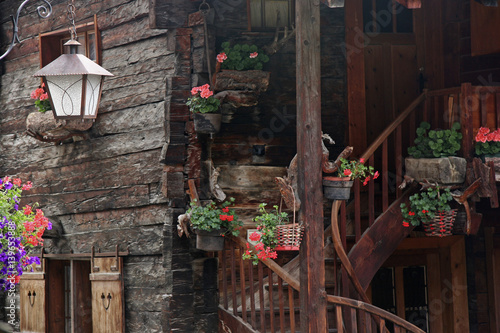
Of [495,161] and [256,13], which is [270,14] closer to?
[256,13]

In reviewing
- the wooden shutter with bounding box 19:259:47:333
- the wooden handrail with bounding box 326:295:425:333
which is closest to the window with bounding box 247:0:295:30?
the wooden handrail with bounding box 326:295:425:333

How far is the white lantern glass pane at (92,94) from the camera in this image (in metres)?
6.31

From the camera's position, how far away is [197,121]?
718cm

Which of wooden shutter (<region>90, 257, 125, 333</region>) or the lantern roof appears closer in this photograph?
the lantern roof

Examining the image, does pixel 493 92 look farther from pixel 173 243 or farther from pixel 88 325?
pixel 88 325

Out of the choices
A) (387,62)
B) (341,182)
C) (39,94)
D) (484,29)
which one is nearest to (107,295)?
(39,94)

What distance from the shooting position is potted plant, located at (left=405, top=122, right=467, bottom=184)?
7270mm

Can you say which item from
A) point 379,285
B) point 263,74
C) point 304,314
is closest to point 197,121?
point 263,74

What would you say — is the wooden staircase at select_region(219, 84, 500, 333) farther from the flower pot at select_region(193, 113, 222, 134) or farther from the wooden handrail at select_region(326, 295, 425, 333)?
the flower pot at select_region(193, 113, 222, 134)

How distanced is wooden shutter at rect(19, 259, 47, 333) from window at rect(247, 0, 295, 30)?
370 cm

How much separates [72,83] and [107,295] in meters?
2.68

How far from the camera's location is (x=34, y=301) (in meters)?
8.93

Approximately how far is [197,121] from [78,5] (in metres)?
2.55

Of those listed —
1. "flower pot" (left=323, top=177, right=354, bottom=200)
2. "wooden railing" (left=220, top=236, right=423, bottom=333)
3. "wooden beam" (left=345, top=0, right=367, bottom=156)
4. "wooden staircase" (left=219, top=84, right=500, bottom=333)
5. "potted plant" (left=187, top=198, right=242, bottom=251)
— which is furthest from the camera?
"wooden beam" (left=345, top=0, right=367, bottom=156)
